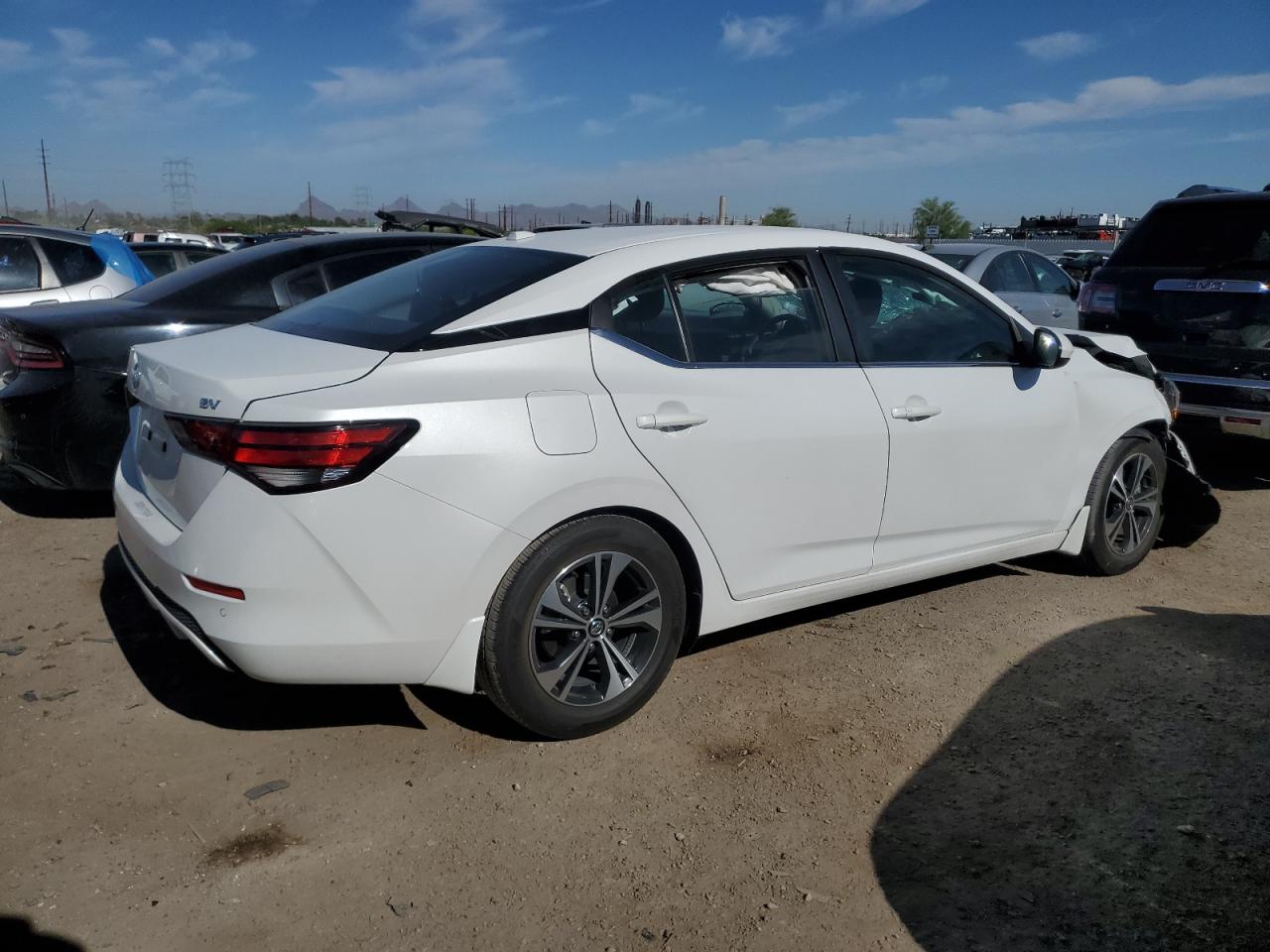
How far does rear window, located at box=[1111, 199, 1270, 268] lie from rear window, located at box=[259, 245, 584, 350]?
506cm

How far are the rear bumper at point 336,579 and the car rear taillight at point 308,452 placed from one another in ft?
0.12

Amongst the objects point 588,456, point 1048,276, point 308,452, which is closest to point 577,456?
point 588,456

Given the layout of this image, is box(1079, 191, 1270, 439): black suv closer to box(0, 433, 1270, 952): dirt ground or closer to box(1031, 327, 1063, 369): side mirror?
box(0, 433, 1270, 952): dirt ground

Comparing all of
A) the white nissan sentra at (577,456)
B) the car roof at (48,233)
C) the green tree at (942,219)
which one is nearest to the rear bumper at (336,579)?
the white nissan sentra at (577,456)

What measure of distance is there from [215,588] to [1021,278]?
9702 mm

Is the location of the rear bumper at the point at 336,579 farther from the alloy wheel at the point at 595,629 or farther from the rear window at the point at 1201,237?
the rear window at the point at 1201,237

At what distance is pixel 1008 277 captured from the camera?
10422 mm

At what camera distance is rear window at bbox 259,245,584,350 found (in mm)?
3154

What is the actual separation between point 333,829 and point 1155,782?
245 cm

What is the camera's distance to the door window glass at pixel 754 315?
3.46 m

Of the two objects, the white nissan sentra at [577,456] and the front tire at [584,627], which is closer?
the white nissan sentra at [577,456]

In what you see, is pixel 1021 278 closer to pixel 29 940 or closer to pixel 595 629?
pixel 595 629

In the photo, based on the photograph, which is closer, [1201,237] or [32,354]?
[32,354]

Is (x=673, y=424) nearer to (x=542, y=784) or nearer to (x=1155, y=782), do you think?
(x=542, y=784)
